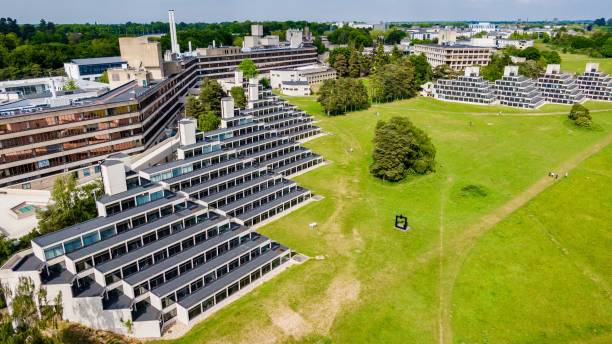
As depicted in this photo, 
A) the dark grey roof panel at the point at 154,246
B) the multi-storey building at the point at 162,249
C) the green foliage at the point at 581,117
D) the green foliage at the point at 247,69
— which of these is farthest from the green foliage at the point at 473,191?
the green foliage at the point at 247,69

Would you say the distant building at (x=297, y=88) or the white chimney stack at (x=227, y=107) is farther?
the distant building at (x=297, y=88)

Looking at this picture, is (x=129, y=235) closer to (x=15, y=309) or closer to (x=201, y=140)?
(x=15, y=309)

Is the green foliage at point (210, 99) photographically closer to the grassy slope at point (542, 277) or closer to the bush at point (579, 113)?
the grassy slope at point (542, 277)

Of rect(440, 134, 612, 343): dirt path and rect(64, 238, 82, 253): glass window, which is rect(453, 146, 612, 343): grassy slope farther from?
rect(64, 238, 82, 253): glass window

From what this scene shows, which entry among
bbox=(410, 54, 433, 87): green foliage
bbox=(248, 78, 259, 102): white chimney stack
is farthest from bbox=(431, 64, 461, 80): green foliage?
bbox=(248, 78, 259, 102): white chimney stack

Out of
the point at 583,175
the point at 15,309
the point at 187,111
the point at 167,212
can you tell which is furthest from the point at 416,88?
the point at 15,309
